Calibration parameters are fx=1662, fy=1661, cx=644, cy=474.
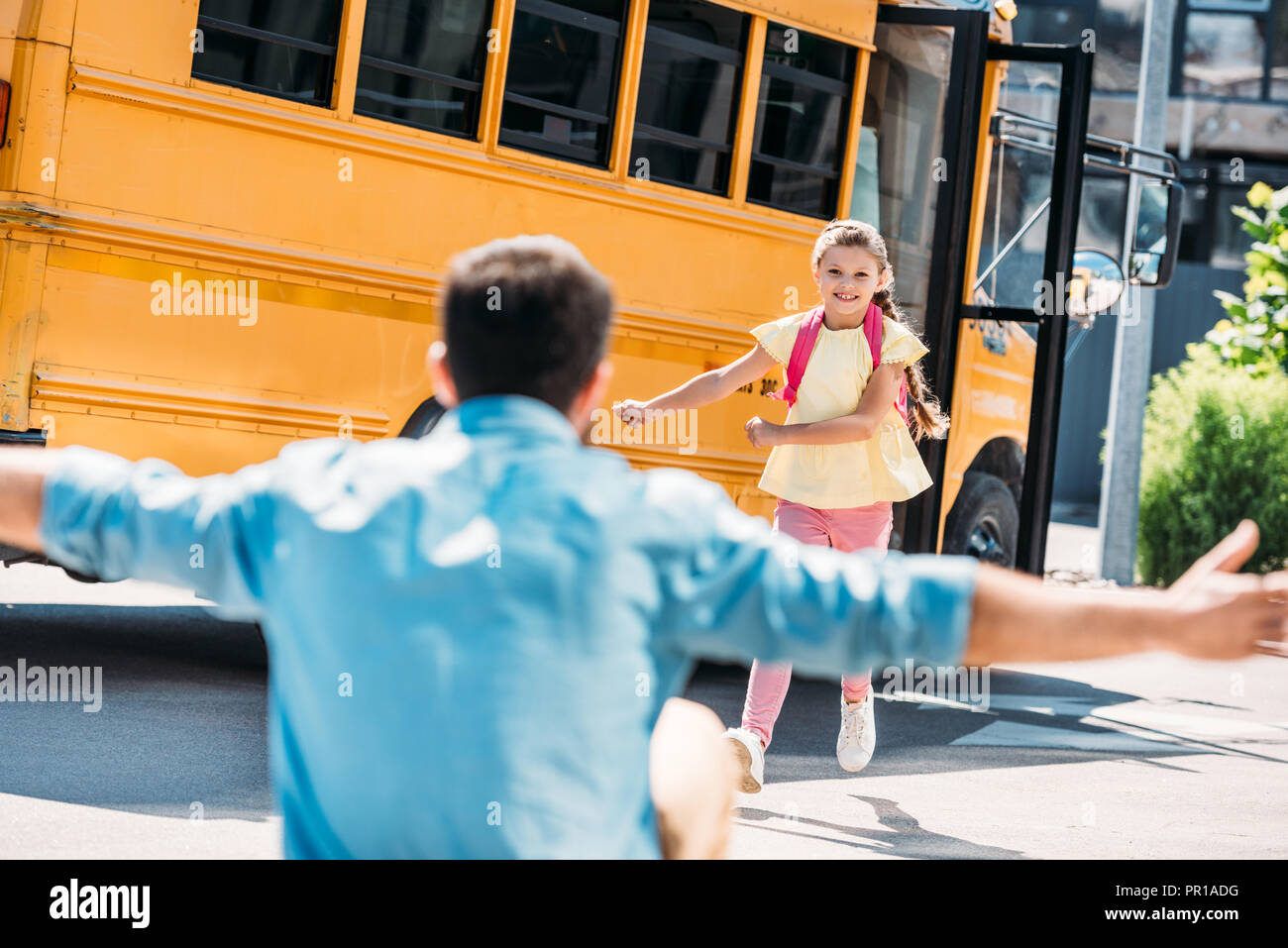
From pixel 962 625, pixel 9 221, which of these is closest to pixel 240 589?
pixel 962 625

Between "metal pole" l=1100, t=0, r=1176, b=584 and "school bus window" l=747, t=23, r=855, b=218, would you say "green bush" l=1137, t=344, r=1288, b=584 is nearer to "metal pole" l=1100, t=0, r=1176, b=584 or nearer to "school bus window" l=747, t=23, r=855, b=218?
"metal pole" l=1100, t=0, r=1176, b=584

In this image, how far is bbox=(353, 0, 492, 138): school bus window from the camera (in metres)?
5.52

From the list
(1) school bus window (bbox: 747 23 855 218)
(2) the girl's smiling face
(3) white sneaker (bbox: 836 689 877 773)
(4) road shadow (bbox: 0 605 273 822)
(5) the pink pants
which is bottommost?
(4) road shadow (bbox: 0 605 273 822)

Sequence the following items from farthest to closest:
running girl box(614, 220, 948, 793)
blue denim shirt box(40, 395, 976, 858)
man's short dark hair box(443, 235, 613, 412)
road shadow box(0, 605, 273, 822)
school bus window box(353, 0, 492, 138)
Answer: school bus window box(353, 0, 492, 138) → running girl box(614, 220, 948, 793) → road shadow box(0, 605, 273, 822) → man's short dark hair box(443, 235, 613, 412) → blue denim shirt box(40, 395, 976, 858)

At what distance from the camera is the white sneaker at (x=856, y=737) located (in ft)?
15.9

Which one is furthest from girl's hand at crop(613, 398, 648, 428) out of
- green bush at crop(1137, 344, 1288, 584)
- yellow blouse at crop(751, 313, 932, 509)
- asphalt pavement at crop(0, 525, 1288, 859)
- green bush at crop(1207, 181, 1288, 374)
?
green bush at crop(1137, 344, 1288, 584)

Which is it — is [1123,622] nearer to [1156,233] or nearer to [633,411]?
[633,411]

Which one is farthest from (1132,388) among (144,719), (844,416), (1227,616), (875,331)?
(1227,616)

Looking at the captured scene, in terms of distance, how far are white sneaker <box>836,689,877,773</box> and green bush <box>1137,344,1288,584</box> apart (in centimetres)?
919

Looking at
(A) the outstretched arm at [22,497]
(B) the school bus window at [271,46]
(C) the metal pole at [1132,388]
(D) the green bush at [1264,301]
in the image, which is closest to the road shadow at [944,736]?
(B) the school bus window at [271,46]

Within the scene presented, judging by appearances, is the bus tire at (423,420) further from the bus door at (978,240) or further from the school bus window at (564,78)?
the bus door at (978,240)

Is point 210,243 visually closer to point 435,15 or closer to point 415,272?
point 415,272
